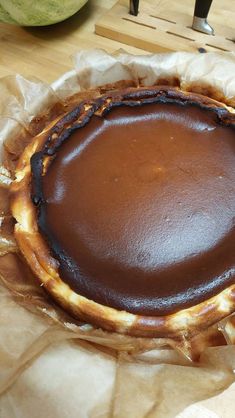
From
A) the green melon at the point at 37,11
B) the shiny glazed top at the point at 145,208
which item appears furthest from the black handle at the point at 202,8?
the shiny glazed top at the point at 145,208

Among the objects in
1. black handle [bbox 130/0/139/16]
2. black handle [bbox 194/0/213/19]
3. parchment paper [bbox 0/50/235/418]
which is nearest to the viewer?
parchment paper [bbox 0/50/235/418]

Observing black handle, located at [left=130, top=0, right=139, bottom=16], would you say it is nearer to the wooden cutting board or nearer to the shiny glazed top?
the wooden cutting board

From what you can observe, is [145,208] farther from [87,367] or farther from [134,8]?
[134,8]

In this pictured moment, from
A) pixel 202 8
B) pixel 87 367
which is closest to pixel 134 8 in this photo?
pixel 202 8

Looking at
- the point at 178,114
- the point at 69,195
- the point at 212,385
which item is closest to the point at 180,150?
the point at 178,114

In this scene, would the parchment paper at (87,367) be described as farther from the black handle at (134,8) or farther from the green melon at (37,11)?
the black handle at (134,8)

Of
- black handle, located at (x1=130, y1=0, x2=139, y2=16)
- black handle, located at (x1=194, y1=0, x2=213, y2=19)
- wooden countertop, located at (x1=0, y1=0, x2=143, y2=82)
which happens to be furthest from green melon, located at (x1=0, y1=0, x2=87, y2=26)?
black handle, located at (x1=194, y1=0, x2=213, y2=19)
